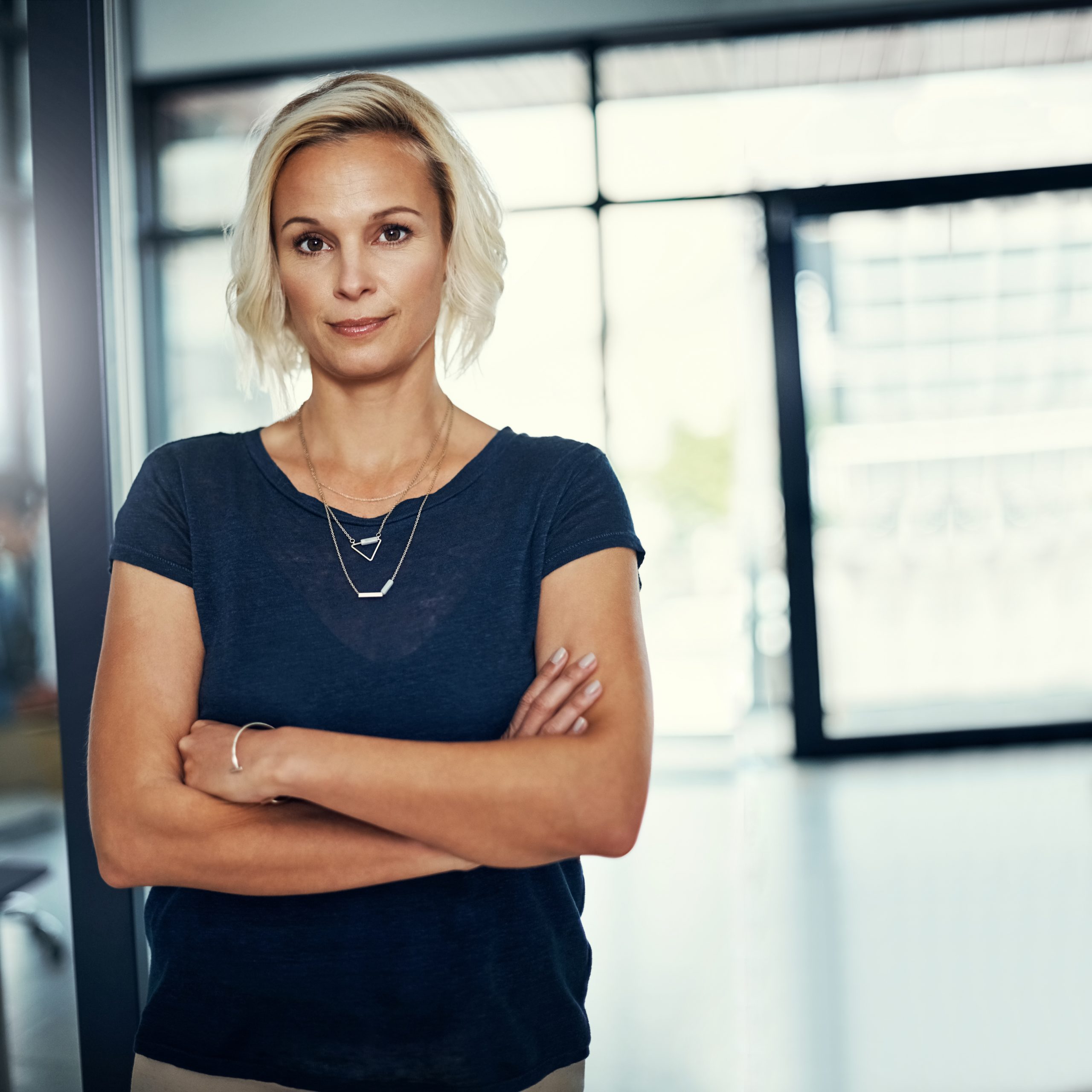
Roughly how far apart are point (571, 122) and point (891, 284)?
173 centimetres

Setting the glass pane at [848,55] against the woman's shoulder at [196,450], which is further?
the glass pane at [848,55]

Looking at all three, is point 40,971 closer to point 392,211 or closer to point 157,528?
point 157,528

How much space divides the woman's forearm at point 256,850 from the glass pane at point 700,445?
3600 millimetres

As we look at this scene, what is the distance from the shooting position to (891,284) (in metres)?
4.60

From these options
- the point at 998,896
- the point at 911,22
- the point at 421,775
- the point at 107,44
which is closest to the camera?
the point at 421,775

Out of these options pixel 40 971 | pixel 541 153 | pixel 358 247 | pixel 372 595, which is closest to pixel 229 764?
pixel 372 595

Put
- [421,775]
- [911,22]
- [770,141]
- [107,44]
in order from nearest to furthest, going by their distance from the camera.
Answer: [421,775], [107,44], [911,22], [770,141]

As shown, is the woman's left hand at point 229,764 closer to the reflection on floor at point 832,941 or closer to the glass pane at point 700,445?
the reflection on floor at point 832,941

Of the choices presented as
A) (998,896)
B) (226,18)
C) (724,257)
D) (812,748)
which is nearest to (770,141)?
(724,257)

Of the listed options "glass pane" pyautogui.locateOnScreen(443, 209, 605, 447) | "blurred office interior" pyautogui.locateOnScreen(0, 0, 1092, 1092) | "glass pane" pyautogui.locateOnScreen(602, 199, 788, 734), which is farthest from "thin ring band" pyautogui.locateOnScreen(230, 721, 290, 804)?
"glass pane" pyautogui.locateOnScreen(602, 199, 788, 734)

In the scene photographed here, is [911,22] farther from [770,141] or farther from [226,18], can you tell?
[226,18]

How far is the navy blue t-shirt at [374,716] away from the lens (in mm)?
984

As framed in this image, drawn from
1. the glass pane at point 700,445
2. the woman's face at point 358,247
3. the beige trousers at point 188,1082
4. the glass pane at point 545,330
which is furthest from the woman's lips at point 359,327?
the glass pane at point 700,445

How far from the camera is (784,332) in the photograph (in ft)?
14.9
